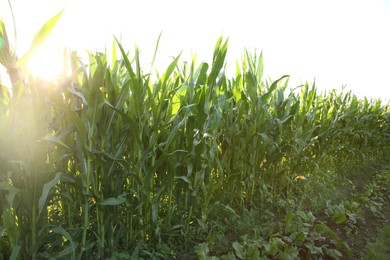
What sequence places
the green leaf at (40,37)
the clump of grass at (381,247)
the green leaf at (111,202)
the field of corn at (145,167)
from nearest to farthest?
the green leaf at (40,37), the field of corn at (145,167), the green leaf at (111,202), the clump of grass at (381,247)

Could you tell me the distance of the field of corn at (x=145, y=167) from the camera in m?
1.59

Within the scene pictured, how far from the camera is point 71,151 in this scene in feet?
5.74

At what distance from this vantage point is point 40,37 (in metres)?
1.47

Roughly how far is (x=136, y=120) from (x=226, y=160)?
4.00ft

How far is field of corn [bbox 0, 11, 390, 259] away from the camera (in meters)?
1.59

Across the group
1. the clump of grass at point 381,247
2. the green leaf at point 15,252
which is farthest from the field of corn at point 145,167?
the clump of grass at point 381,247

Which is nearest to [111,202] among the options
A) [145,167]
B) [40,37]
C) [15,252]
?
[145,167]

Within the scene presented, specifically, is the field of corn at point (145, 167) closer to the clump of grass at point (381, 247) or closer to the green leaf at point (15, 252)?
the green leaf at point (15, 252)

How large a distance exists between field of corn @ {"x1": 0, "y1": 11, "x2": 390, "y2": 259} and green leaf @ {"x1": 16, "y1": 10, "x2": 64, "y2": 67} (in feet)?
0.03

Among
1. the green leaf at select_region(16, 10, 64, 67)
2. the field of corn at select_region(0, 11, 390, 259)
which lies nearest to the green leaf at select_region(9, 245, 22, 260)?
the field of corn at select_region(0, 11, 390, 259)

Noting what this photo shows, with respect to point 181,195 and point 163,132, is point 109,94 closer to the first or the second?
point 163,132

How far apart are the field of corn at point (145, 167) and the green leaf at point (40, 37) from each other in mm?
10

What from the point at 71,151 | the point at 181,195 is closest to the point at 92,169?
the point at 71,151

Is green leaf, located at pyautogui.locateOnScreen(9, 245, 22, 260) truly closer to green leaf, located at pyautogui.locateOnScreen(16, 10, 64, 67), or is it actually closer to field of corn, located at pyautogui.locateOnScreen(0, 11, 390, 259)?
field of corn, located at pyautogui.locateOnScreen(0, 11, 390, 259)
